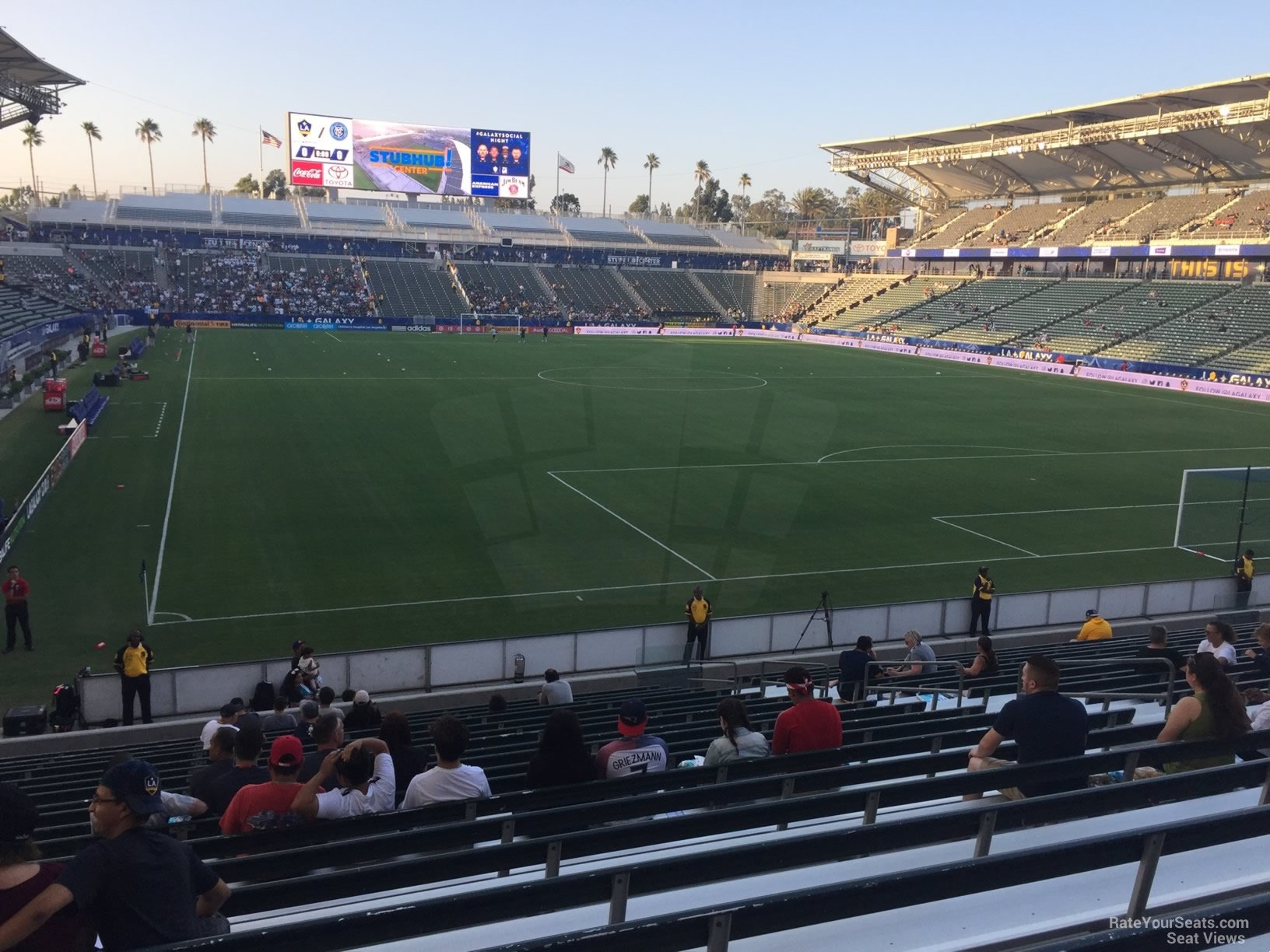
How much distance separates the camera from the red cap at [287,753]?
5.96 m

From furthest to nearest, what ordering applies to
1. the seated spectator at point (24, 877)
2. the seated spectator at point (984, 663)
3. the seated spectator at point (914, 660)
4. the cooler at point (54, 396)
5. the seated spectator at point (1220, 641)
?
the cooler at point (54, 396) → the seated spectator at point (914, 660) → the seated spectator at point (984, 663) → the seated spectator at point (1220, 641) → the seated spectator at point (24, 877)

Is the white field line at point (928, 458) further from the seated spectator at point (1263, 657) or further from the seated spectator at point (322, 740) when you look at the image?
the seated spectator at point (322, 740)

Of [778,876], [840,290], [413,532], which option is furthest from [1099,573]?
[840,290]

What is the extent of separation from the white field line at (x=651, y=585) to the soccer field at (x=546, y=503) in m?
0.08

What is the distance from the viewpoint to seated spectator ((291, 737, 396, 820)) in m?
6.00

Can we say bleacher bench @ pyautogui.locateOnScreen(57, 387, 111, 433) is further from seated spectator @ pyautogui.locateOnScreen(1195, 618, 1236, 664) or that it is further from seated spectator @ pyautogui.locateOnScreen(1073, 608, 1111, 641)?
seated spectator @ pyautogui.locateOnScreen(1195, 618, 1236, 664)

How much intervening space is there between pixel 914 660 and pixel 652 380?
148 ft

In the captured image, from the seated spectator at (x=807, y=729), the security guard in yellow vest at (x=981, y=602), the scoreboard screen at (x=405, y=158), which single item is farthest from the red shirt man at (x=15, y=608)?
→ the scoreboard screen at (x=405, y=158)

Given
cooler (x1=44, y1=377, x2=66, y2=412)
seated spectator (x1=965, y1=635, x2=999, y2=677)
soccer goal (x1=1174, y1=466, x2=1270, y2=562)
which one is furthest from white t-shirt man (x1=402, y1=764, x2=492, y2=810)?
cooler (x1=44, y1=377, x2=66, y2=412)

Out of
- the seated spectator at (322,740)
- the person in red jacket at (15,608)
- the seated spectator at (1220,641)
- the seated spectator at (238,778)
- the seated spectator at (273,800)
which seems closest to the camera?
the seated spectator at (273,800)

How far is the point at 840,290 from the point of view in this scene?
4080 inches

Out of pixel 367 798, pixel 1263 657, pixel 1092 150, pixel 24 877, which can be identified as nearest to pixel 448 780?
pixel 367 798

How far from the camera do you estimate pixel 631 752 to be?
7.38 meters

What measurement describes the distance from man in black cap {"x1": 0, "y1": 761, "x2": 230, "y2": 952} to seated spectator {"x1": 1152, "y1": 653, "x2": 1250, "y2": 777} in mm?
5477
